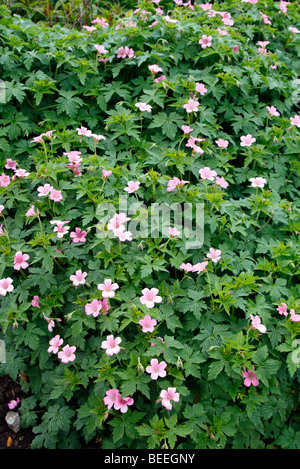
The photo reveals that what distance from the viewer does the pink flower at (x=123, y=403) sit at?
207 centimetres

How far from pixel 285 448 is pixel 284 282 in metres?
0.91

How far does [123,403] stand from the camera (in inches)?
82.4

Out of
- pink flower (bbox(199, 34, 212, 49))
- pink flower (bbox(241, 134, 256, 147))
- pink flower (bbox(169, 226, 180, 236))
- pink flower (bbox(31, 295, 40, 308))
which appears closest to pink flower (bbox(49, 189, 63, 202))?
pink flower (bbox(31, 295, 40, 308))

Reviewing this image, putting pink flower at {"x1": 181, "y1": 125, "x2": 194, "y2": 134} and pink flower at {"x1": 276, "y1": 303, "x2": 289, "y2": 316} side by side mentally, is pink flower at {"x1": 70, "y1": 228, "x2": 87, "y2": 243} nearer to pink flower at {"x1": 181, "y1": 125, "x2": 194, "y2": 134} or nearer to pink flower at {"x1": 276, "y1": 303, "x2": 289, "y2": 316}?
pink flower at {"x1": 181, "y1": 125, "x2": 194, "y2": 134}

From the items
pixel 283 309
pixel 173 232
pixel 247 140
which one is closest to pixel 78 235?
pixel 173 232

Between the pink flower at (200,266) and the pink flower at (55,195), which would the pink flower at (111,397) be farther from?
the pink flower at (55,195)

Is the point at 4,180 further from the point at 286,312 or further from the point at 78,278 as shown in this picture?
the point at 286,312

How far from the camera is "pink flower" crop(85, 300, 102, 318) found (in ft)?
7.36

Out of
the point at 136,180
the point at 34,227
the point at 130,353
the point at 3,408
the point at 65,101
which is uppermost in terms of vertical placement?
the point at 65,101

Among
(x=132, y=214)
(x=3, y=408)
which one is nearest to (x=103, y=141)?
(x=132, y=214)

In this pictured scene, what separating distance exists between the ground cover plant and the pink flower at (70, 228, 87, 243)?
17mm

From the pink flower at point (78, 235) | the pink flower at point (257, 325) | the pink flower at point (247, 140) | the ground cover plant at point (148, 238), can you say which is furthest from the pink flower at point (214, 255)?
the pink flower at point (247, 140)

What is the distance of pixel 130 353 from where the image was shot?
2197 mm

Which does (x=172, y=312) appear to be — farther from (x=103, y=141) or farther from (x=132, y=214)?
(x=103, y=141)
